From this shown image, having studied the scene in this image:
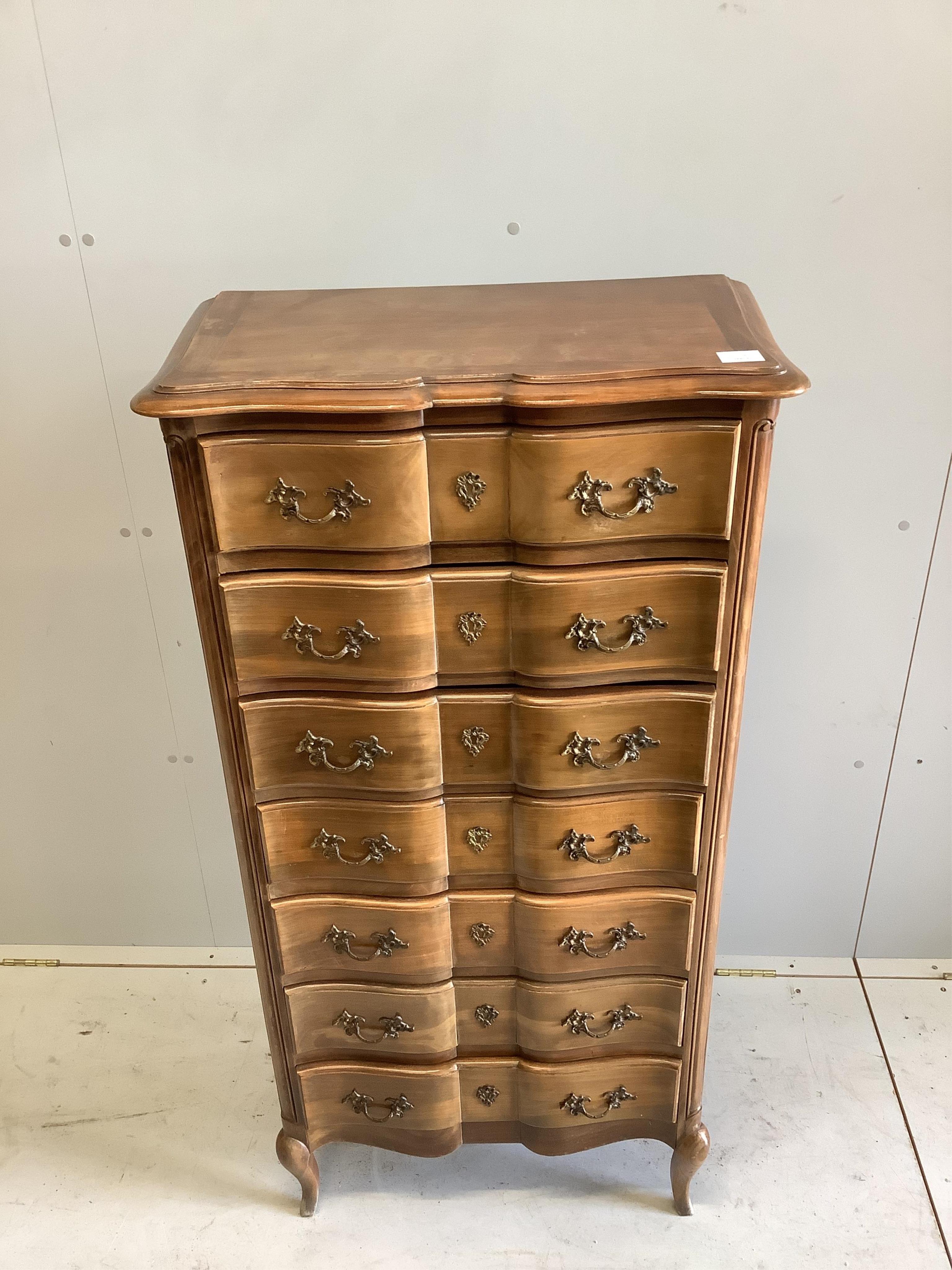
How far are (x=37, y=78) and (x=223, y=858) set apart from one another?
1.50 m

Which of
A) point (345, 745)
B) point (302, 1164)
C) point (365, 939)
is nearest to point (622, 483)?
point (345, 745)

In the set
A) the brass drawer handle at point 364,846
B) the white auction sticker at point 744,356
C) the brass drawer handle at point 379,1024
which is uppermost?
the white auction sticker at point 744,356

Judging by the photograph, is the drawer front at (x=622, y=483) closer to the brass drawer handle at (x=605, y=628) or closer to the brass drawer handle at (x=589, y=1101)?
the brass drawer handle at (x=605, y=628)

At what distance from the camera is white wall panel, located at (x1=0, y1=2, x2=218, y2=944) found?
5.51 feet

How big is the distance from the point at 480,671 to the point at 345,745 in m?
0.21

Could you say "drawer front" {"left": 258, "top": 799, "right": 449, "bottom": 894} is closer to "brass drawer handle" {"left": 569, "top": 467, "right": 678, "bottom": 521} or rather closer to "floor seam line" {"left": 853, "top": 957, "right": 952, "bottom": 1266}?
"brass drawer handle" {"left": 569, "top": 467, "right": 678, "bottom": 521}

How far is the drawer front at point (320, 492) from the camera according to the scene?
121 centimetres

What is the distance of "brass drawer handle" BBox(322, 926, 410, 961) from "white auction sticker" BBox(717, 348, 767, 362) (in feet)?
2.99

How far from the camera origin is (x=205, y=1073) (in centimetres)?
210

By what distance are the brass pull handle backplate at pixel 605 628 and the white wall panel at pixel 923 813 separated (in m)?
0.82

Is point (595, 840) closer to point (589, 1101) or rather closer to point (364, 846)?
point (364, 846)

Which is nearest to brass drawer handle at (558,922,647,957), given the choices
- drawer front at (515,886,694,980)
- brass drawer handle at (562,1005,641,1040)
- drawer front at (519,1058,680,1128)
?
drawer front at (515,886,694,980)

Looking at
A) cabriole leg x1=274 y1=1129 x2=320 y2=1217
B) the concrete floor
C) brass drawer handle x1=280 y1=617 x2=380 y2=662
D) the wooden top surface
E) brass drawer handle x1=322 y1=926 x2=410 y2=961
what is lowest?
the concrete floor

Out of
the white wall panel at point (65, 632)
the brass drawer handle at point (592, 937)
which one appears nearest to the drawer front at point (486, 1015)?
the brass drawer handle at point (592, 937)
